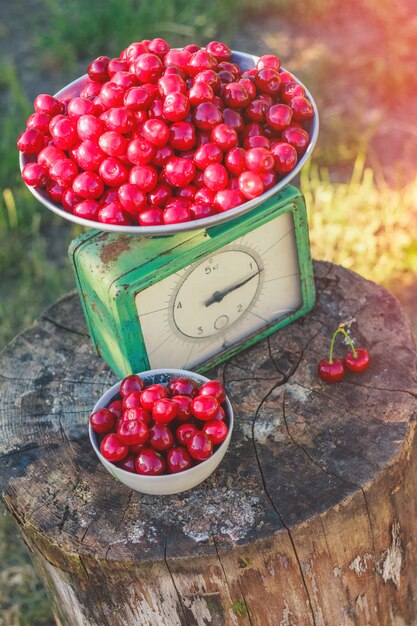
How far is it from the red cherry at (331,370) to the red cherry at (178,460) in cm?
49

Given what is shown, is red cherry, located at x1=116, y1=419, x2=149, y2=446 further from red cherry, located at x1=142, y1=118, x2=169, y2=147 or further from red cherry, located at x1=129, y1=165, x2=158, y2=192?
red cherry, located at x1=142, y1=118, x2=169, y2=147

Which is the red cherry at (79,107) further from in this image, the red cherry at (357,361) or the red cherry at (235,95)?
the red cherry at (357,361)

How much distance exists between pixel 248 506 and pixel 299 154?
82 cm

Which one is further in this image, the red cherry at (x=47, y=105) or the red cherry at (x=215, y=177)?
the red cherry at (x=47, y=105)

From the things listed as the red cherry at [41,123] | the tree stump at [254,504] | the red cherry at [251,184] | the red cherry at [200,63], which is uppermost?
the red cherry at [200,63]

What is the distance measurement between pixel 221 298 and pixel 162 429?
0.42 m

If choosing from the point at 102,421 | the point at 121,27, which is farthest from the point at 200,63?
the point at 121,27

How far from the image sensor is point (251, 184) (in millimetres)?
1784

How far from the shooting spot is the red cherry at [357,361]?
→ 6.95 feet

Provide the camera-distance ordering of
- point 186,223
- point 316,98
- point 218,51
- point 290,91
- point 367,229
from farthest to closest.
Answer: point 316,98 < point 367,229 < point 218,51 < point 290,91 < point 186,223

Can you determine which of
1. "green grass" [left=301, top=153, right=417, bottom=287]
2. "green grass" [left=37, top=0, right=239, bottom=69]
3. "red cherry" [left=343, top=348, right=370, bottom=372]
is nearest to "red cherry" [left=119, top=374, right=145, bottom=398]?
"red cherry" [left=343, top=348, right=370, bottom=372]

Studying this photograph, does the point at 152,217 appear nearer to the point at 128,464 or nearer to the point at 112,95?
the point at 112,95

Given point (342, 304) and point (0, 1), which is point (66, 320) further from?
point (0, 1)

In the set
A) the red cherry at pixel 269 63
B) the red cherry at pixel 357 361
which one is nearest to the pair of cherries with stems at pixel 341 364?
the red cherry at pixel 357 361
